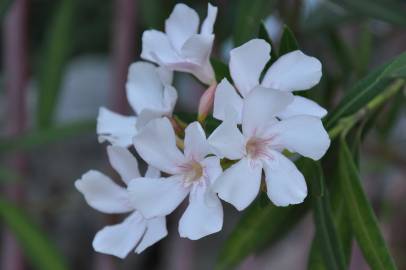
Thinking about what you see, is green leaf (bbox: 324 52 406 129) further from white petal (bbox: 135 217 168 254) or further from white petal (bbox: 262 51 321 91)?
white petal (bbox: 135 217 168 254)

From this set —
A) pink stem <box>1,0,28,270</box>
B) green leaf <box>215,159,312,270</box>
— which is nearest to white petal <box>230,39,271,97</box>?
green leaf <box>215,159,312,270</box>

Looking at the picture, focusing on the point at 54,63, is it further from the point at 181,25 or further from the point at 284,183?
the point at 284,183

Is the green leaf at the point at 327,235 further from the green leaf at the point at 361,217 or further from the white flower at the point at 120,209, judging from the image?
the white flower at the point at 120,209

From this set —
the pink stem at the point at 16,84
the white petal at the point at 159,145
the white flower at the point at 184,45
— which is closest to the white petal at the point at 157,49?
the white flower at the point at 184,45

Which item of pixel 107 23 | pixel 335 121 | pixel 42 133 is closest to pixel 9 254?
pixel 42 133

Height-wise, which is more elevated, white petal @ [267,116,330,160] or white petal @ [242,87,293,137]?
white petal @ [242,87,293,137]

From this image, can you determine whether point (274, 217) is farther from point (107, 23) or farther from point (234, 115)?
point (107, 23)
